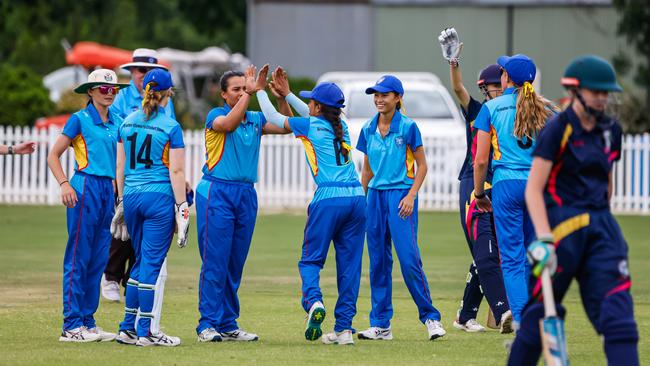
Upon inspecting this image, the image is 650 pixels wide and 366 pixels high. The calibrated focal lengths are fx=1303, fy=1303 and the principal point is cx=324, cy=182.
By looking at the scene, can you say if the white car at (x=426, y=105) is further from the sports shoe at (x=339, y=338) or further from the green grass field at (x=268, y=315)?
the sports shoe at (x=339, y=338)

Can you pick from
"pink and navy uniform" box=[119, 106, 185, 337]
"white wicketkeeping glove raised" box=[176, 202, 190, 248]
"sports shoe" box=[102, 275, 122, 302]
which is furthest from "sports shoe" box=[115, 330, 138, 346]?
"sports shoe" box=[102, 275, 122, 302]

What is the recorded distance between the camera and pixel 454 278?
46.5ft

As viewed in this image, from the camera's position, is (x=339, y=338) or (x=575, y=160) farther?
(x=339, y=338)

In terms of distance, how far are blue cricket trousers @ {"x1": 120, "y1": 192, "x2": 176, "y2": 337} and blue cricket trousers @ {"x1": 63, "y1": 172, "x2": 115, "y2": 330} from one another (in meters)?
0.45

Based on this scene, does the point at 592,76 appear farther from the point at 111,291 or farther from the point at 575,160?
the point at 111,291

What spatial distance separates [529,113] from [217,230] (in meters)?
2.44

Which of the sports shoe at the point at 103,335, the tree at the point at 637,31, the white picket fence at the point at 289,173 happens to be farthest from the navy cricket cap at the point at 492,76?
Answer: the tree at the point at 637,31

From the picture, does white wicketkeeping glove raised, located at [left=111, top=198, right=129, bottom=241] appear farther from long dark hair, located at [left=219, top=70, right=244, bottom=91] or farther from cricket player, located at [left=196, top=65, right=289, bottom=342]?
Result: long dark hair, located at [left=219, top=70, right=244, bottom=91]

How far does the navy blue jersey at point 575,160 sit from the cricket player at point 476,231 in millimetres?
3098

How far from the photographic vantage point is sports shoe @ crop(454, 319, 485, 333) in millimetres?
10539

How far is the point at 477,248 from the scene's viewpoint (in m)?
10.4

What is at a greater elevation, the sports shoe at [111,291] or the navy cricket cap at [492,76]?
the navy cricket cap at [492,76]

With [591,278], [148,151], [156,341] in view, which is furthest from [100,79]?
[591,278]

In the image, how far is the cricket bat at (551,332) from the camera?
664 centimetres
